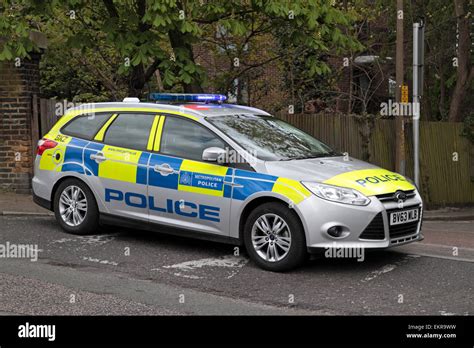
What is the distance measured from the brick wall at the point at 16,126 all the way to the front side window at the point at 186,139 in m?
5.10

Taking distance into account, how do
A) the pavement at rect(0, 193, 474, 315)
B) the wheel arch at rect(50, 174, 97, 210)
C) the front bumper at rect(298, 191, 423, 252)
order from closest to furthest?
the pavement at rect(0, 193, 474, 315), the front bumper at rect(298, 191, 423, 252), the wheel arch at rect(50, 174, 97, 210)

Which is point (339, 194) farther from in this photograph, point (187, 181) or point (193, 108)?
point (193, 108)

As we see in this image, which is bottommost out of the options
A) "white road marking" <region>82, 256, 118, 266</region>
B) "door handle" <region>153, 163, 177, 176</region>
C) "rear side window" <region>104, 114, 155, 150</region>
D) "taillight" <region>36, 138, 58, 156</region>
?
"white road marking" <region>82, 256, 118, 266</region>

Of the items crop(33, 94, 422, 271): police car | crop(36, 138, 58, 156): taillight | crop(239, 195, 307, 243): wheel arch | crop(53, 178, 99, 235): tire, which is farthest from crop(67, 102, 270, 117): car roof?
crop(239, 195, 307, 243): wheel arch

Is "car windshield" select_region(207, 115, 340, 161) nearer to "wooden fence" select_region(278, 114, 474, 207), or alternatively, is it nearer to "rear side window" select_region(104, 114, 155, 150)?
"rear side window" select_region(104, 114, 155, 150)

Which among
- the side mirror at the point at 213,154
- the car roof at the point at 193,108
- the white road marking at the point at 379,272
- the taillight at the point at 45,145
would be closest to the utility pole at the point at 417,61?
the car roof at the point at 193,108

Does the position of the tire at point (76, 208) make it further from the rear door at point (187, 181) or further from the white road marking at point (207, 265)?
the white road marking at point (207, 265)

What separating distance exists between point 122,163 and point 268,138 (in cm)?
178

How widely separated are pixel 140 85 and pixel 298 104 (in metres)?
6.57

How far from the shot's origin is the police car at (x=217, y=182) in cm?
649

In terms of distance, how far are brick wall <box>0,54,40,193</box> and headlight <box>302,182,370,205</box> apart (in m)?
6.98

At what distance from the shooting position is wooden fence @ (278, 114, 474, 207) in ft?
40.5

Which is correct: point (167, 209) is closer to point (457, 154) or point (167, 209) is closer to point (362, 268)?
point (362, 268)

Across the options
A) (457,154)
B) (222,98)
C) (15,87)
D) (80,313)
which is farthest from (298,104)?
(80,313)
